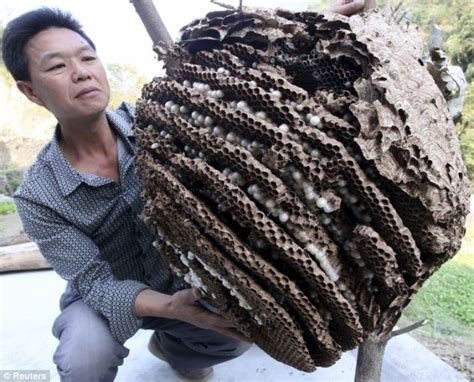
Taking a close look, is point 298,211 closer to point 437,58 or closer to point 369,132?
point 369,132

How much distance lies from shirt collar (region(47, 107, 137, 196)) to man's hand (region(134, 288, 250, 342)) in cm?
23

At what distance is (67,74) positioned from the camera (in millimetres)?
688

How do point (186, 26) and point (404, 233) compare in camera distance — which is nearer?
point (404, 233)

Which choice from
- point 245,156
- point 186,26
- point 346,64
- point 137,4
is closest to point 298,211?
point 245,156

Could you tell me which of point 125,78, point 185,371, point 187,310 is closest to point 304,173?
point 187,310

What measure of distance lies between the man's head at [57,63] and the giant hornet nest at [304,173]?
0.61 feet

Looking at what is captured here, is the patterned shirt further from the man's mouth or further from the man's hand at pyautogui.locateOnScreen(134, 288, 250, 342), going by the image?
the man's mouth

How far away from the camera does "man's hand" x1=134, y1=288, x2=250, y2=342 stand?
626 millimetres

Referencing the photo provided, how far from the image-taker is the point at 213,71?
512 millimetres

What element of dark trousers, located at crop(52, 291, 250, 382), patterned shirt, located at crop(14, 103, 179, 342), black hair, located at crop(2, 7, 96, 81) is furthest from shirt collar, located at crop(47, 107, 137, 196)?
dark trousers, located at crop(52, 291, 250, 382)

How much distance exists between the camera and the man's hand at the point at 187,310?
63 centimetres

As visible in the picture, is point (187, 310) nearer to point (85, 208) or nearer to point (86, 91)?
point (85, 208)

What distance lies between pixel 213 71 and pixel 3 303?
158 cm

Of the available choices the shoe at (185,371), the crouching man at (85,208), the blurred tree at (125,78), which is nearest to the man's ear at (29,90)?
the crouching man at (85,208)
